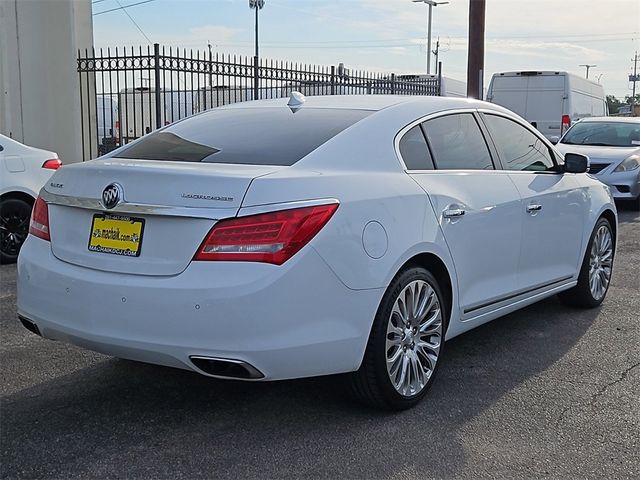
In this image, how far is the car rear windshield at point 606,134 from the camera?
524 inches

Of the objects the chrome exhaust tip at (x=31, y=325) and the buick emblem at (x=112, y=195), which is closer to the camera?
the buick emblem at (x=112, y=195)

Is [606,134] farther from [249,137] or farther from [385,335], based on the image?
[385,335]

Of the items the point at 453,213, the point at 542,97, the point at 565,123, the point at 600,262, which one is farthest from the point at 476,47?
the point at 453,213

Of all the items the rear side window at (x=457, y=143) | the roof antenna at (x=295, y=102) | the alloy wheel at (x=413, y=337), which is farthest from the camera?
the roof antenna at (x=295, y=102)

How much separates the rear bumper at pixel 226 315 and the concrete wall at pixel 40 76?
9.16 meters

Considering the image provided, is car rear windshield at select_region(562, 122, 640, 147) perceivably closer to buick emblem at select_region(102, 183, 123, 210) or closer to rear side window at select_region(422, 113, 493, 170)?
rear side window at select_region(422, 113, 493, 170)

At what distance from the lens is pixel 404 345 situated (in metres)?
3.79

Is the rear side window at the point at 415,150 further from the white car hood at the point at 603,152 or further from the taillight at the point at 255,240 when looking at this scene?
the white car hood at the point at 603,152

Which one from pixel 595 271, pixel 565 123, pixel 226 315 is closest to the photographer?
pixel 226 315

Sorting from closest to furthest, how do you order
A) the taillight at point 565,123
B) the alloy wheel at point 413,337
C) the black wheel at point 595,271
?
the alloy wheel at point 413,337
the black wheel at point 595,271
the taillight at point 565,123

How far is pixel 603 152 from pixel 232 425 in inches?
416

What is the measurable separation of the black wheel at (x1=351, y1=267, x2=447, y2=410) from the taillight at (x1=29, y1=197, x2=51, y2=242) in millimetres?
1651

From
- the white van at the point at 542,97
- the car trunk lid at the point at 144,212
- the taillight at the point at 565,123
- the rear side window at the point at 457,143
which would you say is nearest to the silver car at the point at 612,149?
the taillight at the point at 565,123

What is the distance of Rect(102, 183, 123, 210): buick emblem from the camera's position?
3406mm
